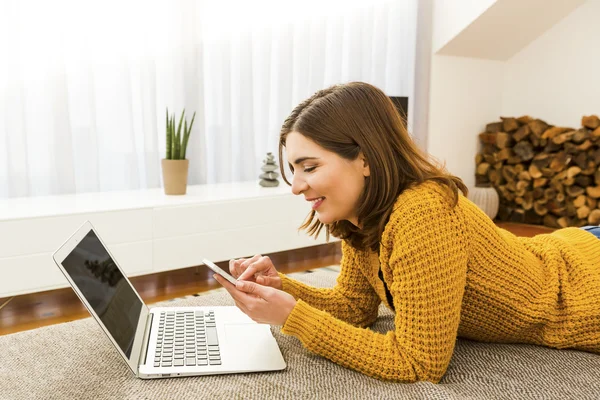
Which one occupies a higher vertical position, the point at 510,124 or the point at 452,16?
the point at 452,16

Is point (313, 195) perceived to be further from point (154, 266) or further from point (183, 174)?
point (183, 174)

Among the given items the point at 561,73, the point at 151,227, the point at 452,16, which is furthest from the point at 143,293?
the point at 561,73

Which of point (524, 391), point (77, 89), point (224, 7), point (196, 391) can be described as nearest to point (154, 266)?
point (77, 89)

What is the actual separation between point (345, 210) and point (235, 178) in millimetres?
2554

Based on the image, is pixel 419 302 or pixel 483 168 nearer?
pixel 419 302

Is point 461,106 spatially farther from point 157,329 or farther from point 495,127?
point 157,329

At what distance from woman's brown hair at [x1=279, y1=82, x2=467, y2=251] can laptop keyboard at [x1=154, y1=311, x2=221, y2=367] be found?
39 centimetres

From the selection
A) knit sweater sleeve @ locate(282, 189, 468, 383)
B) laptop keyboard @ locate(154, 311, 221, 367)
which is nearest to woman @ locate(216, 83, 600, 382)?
knit sweater sleeve @ locate(282, 189, 468, 383)

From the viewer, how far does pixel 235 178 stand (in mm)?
3705

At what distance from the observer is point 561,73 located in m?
4.63

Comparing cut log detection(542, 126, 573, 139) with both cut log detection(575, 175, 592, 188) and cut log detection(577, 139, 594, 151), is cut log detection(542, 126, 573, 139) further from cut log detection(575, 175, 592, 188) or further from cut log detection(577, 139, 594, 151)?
cut log detection(575, 175, 592, 188)

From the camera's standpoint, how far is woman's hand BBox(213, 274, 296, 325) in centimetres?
113

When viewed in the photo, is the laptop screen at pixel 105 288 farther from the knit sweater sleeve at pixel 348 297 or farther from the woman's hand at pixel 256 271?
the knit sweater sleeve at pixel 348 297

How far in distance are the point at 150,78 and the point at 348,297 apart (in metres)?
2.23
